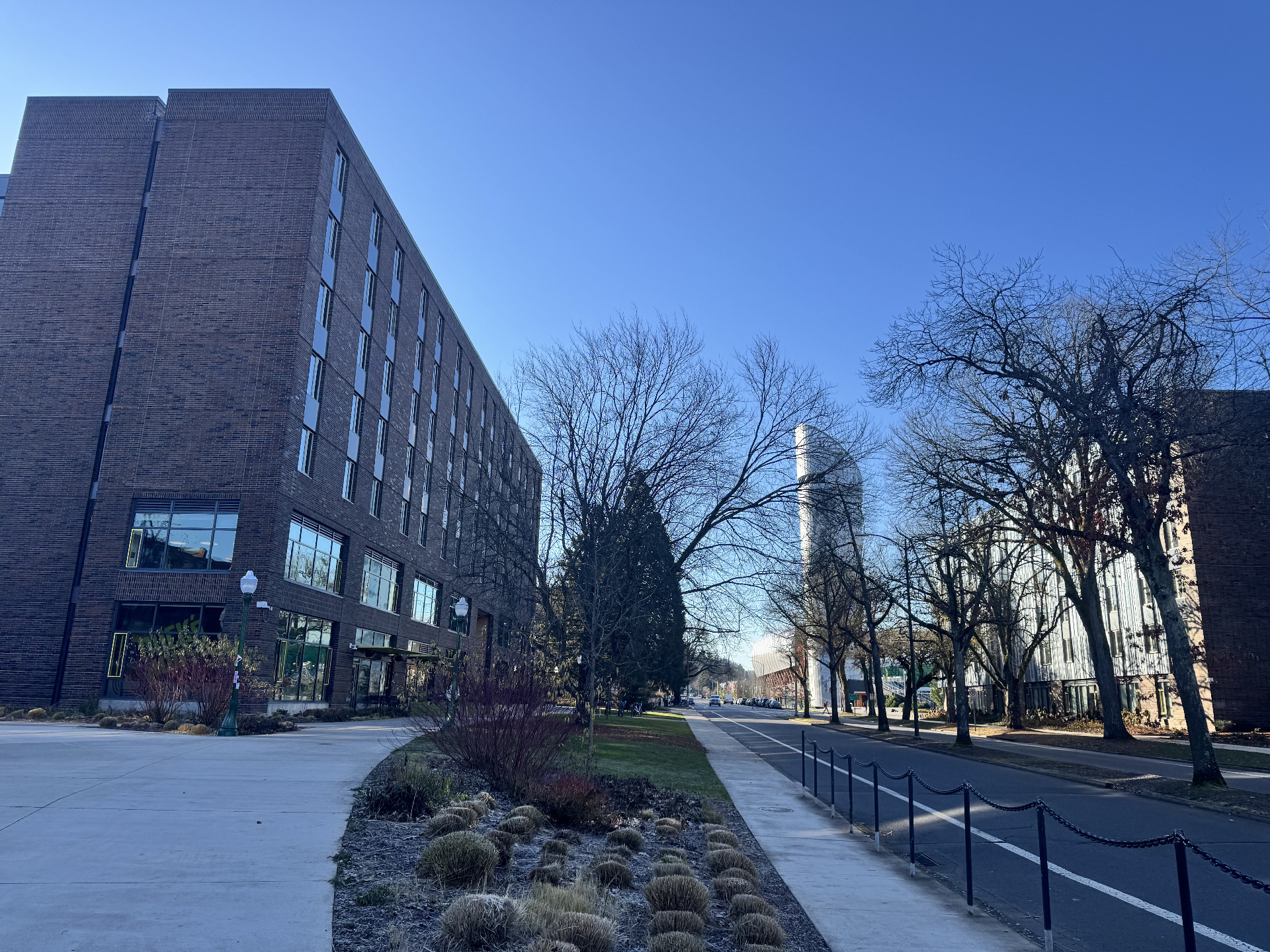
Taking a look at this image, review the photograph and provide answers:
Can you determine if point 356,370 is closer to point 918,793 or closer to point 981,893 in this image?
point 918,793

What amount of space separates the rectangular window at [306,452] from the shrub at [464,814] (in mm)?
23711

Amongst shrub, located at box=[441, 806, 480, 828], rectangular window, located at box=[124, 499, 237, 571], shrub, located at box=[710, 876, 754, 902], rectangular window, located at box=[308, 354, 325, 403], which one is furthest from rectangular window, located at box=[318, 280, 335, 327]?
shrub, located at box=[710, 876, 754, 902]

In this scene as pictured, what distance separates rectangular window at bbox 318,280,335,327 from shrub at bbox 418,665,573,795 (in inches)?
938

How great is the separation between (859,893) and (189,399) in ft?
91.2

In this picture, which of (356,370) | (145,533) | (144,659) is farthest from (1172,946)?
(356,370)

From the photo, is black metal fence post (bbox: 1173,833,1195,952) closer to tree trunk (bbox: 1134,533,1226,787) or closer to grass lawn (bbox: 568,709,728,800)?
grass lawn (bbox: 568,709,728,800)

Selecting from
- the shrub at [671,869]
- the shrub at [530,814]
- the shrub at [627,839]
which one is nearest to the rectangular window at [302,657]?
the shrub at [530,814]

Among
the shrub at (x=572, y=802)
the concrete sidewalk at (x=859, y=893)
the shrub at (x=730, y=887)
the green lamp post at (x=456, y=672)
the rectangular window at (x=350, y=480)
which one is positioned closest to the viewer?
the concrete sidewalk at (x=859, y=893)

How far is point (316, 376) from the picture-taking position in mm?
31859

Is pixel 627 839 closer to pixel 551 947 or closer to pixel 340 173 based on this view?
pixel 551 947

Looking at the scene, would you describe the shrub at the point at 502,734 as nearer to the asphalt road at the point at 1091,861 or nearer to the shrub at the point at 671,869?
the shrub at the point at 671,869

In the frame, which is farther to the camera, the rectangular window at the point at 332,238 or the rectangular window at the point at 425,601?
the rectangular window at the point at 425,601

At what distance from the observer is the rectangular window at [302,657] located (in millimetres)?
29625

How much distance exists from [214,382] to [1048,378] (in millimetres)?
25444
